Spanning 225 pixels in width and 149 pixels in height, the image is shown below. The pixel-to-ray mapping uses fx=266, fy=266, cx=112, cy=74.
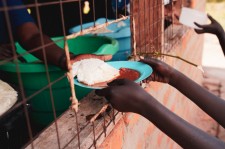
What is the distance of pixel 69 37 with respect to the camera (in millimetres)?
1069

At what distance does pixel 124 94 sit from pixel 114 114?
380mm

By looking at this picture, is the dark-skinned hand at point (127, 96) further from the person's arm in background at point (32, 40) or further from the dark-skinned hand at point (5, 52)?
the dark-skinned hand at point (5, 52)

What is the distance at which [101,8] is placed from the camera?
4395 mm

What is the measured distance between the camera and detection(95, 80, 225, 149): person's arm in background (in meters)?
1.09

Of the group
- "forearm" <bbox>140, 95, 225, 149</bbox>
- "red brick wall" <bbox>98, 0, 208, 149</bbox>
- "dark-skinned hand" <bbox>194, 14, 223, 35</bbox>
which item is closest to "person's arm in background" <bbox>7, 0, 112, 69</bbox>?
"red brick wall" <bbox>98, 0, 208, 149</bbox>

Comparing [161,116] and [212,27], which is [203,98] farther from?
[212,27]

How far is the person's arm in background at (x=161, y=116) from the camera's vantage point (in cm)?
109

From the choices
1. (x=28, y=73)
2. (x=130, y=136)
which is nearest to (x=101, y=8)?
(x=28, y=73)

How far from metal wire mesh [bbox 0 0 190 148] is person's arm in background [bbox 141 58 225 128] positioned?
0.32 metres

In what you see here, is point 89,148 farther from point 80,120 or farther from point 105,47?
point 105,47

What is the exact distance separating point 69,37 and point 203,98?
829 mm

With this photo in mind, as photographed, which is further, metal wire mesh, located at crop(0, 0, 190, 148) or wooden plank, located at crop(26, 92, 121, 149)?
wooden plank, located at crop(26, 92, 121, 149)

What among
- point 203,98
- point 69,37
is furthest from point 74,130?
point 203,98

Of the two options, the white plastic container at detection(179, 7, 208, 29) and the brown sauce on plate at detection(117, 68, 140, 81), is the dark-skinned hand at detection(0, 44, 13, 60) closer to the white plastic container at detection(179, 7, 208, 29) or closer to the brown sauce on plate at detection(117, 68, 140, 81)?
the brown sauce on plate at detection(117, 68, 140, 81)
